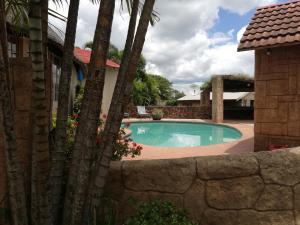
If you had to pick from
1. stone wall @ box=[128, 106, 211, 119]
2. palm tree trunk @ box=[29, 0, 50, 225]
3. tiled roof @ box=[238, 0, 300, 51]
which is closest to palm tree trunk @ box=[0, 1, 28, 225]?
palm tree trunk @ box=[29, 0, 50, 225]

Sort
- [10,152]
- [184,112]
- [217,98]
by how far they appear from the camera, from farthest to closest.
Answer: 1. [184,112]
2. [217,98]
3. [10,152]

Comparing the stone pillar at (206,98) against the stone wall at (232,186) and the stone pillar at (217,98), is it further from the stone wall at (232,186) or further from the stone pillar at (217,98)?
the stone wall at (232,186)

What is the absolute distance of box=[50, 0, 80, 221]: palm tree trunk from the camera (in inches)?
117

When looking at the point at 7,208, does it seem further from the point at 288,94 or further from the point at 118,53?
the point at 118,53

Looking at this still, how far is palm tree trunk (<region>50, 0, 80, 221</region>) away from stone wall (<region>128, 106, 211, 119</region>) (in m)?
26.2

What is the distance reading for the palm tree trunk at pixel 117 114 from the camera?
288 centimetres

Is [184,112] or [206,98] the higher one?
[206,98]

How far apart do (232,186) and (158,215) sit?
2.85 feet

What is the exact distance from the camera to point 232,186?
10.5ft

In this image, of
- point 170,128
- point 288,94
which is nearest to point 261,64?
point 288,94

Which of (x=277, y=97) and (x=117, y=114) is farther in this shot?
(x=277, y=97)

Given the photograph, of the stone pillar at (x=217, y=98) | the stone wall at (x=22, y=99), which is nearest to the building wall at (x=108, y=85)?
the stone pillar at (x=217, y=98)

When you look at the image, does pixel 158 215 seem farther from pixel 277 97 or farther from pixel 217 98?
pixel 217 98

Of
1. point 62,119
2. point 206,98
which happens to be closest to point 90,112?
point 62,119
